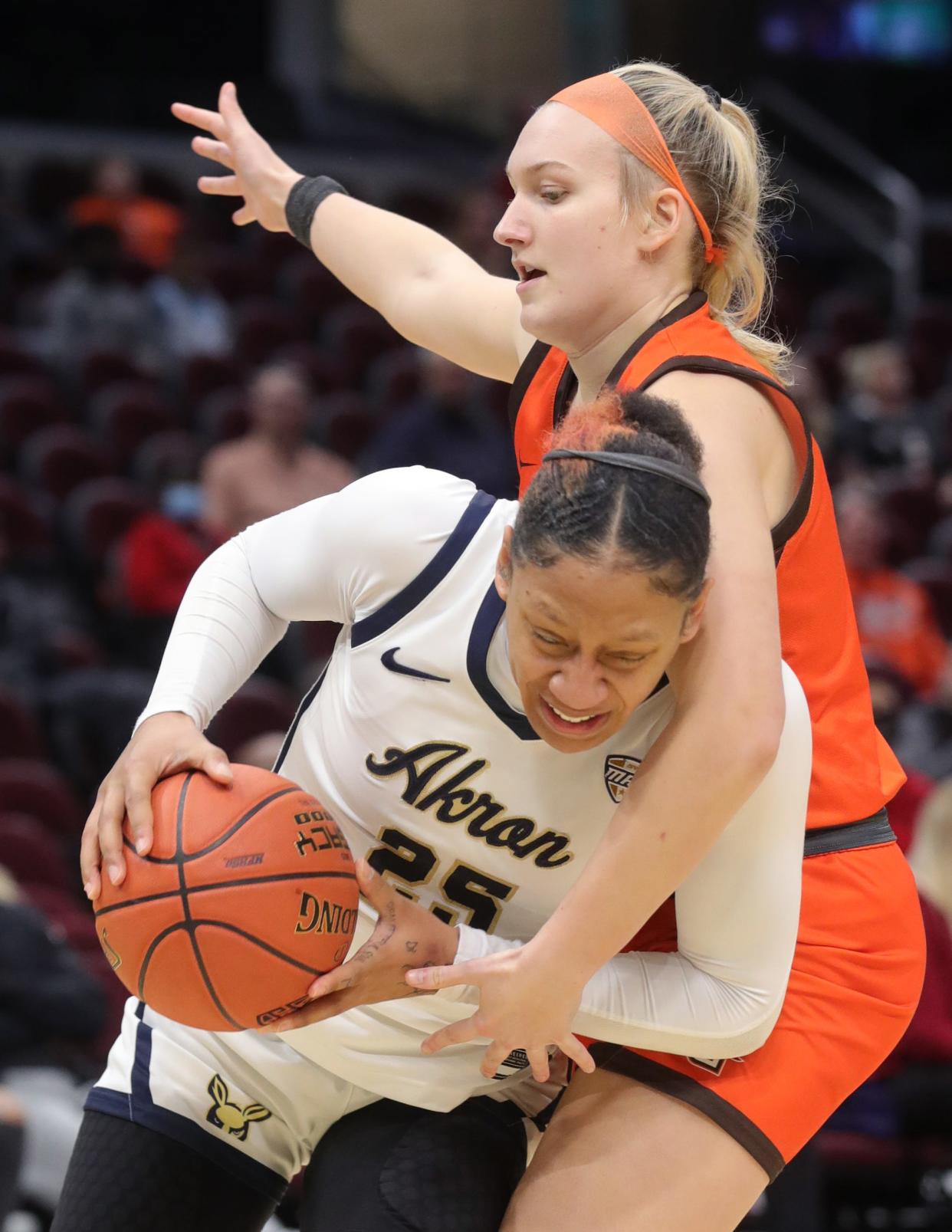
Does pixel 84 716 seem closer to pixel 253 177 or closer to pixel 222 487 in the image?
pixel 222 487

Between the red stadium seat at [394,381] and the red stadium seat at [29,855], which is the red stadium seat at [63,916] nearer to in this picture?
the red stadium seat at [29,855]

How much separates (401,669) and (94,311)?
285 inches

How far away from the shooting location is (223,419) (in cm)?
830

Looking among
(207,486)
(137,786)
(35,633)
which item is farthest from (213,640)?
(207,486)

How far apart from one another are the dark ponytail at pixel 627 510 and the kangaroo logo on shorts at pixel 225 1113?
0.83 metres

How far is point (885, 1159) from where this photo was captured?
457cm

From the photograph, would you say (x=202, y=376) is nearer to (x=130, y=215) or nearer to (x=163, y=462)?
(x=163, y=462)

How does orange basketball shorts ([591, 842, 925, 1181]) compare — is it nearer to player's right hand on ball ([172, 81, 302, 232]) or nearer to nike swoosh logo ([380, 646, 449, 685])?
nike swoosh logo ([380, 646, 449, 685])

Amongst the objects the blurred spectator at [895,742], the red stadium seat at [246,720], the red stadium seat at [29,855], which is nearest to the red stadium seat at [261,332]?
the red stadium seat at [246,720]

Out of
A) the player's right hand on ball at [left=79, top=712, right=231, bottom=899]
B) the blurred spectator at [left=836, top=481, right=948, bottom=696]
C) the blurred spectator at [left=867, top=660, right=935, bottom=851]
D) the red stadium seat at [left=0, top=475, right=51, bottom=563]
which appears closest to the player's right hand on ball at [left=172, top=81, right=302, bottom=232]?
the player's right hand on ball at [left=79, top=712, right=231, bottom=899]

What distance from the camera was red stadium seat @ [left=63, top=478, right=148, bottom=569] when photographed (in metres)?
7.12

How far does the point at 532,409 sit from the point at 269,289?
27.2ft

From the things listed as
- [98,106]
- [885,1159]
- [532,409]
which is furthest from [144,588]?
[98,106]

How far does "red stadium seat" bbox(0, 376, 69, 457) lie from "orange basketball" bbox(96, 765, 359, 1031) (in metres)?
6.16
